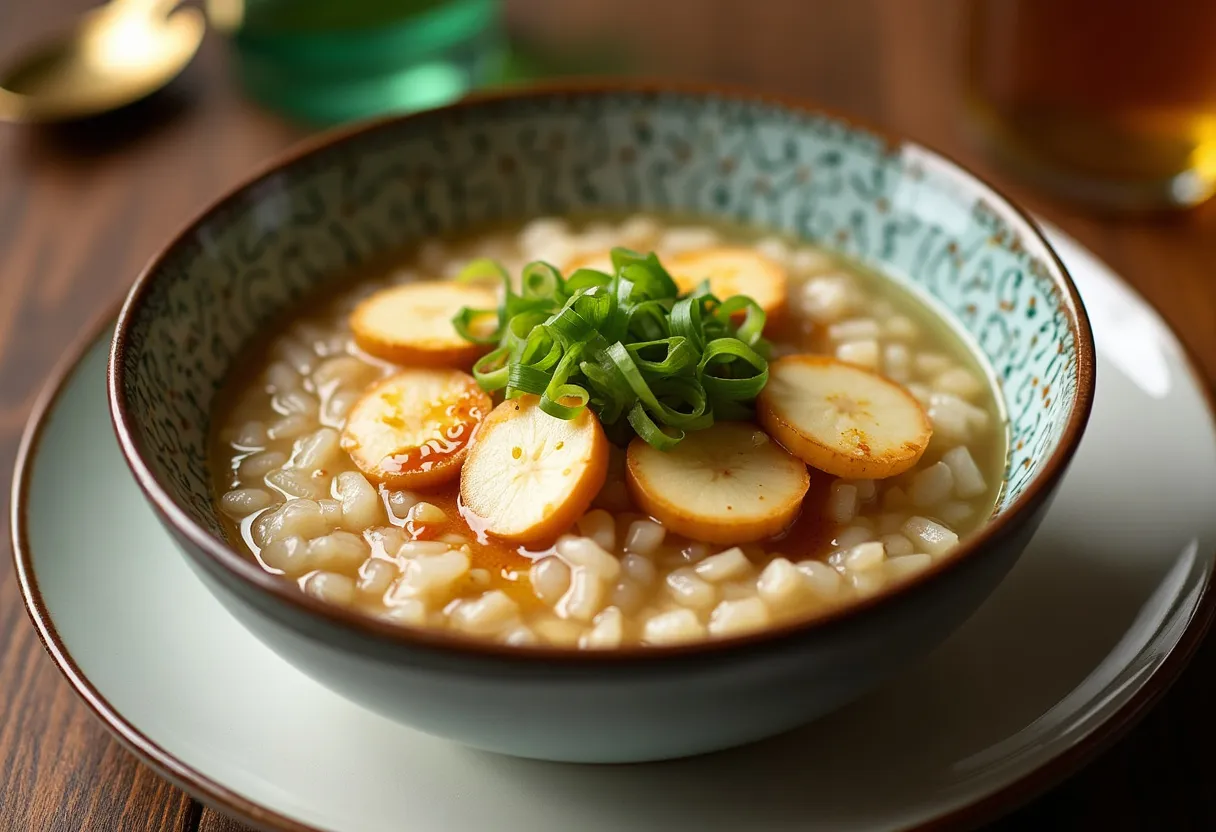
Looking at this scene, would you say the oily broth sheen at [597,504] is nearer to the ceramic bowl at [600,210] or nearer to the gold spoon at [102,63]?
the ceramic bowl at [600,210]

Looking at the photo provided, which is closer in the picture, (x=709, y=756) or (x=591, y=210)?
(x=709, y=756)

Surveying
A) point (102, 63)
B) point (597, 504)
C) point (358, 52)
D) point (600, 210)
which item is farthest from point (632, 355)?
point (102, 63)

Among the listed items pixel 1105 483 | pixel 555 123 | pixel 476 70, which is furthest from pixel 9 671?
pixel 476 70

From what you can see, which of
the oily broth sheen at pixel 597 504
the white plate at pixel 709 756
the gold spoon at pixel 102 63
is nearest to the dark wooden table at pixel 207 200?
the gold spoon at pixel 102 63

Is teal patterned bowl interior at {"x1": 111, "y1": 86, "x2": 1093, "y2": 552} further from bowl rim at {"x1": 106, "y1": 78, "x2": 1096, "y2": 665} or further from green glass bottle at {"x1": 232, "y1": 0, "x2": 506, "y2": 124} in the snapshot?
green glass bottle at {"x1": 232, "y1": 0, "x2": 506, "y2": 124}

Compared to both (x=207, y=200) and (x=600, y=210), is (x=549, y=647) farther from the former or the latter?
(x=207, y=200)
